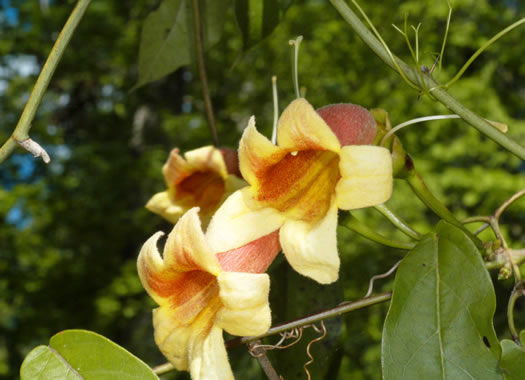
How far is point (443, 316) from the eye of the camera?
66 cm

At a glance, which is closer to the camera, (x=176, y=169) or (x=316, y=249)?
(x=316, y=249)

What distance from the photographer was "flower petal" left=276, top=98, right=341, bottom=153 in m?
0.61

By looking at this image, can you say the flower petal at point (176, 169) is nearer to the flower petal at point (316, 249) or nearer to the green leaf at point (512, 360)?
the flower petal at point (316, 249)

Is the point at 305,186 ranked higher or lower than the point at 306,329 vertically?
higher

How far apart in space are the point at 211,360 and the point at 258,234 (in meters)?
0.14

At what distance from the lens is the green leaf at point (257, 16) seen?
1.13 m

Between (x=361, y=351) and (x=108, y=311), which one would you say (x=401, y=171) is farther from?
(x=108, y=311)

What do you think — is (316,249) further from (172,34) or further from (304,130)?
(172,34)

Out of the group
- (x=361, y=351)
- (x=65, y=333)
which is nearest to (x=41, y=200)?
(x=361, y=351)

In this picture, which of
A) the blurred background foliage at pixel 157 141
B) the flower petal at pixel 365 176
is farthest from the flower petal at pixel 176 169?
the blurred background foliage at pixel 157 141

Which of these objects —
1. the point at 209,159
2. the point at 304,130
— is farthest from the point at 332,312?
the point at 209,159

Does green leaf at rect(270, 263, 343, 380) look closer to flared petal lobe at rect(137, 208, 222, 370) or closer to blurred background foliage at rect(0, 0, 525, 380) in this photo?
flared petal lobe at rect(137, 208, 222, 370)

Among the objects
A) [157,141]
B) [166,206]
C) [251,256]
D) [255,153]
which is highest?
[255,153]

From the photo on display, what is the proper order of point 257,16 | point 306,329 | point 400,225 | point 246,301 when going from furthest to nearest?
point 257,16 < point 306,329 < point 400,225 < point 246,301
